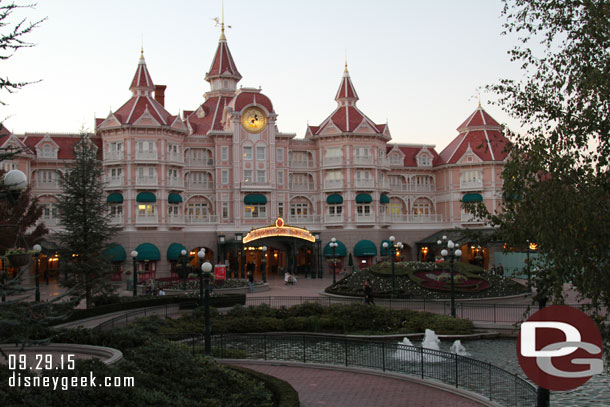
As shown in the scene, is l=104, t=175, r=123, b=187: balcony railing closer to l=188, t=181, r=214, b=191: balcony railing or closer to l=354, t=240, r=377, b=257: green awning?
l=188, t=181, r=214, b=191: balcony railing

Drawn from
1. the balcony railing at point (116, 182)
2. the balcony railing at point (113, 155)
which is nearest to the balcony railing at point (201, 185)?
the balcony railing at point (116, 182)

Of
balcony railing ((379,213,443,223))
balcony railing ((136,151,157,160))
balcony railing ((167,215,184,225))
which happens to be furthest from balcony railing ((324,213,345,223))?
balcony railing ((136,151,157,160))

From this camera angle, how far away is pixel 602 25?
12.1m

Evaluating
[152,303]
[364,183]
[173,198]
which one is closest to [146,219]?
[173,198]

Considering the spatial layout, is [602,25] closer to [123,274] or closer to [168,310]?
[168,310]

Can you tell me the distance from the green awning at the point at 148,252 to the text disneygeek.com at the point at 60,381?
143ft

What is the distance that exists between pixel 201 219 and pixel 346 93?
2031 centimetres

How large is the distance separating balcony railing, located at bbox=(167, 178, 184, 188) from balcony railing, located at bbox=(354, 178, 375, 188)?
1706cm

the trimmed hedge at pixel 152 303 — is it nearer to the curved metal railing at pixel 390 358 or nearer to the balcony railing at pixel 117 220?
the curved metal railing at pixel 390 358

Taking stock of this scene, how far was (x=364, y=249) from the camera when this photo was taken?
61562 mm

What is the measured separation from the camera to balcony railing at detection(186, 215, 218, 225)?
5988 centimetres

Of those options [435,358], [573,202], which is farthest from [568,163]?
[435,358]

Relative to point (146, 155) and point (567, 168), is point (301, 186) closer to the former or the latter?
point (146, 155)

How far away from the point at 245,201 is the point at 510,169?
49.3m
